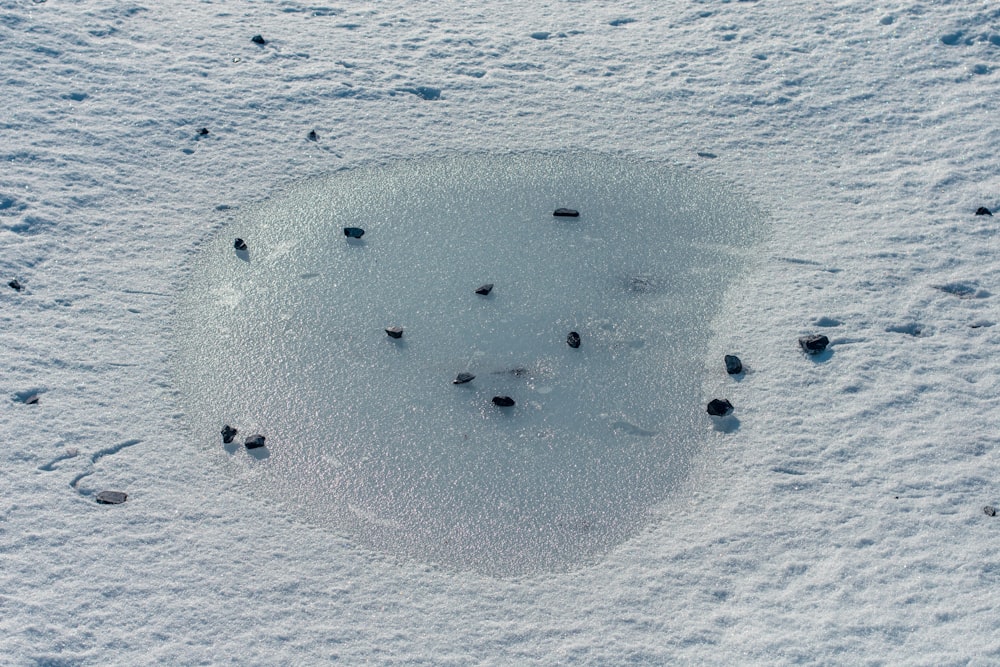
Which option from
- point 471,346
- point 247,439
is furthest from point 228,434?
point 471,346

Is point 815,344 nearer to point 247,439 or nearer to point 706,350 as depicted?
point 706,350

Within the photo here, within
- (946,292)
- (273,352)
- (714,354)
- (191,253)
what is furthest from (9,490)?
(946,292)

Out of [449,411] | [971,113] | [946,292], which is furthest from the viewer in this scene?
[971,113]

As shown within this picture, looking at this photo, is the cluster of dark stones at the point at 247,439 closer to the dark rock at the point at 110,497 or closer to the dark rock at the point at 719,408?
the dark rock at the point at 110,497

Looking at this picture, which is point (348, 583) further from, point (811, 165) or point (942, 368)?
point (811, 165)

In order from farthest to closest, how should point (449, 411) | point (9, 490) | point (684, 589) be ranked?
point (449, 411) < point (9, 490) < point (684, 589)

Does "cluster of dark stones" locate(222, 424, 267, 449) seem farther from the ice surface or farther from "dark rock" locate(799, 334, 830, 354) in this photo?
"dark rock" locate(799, 334, 830, 354)
